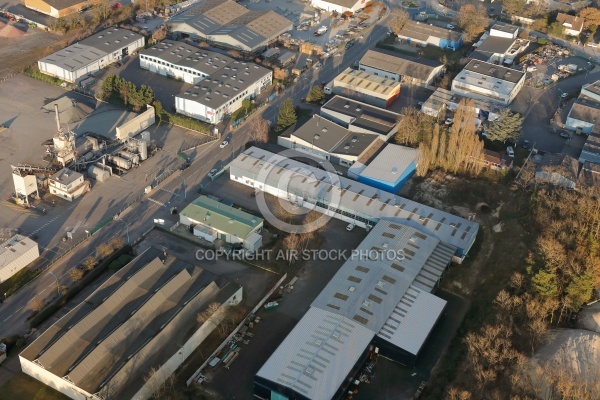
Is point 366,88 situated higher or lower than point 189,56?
higher

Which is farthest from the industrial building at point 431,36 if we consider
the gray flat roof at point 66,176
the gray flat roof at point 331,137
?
the gray flat roof at point 66,176

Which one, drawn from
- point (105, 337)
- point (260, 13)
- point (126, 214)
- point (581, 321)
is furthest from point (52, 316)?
point (260, 13)

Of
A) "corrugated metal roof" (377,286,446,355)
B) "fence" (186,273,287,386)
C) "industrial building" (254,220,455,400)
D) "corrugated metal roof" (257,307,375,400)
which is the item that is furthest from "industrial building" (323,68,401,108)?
"corrugated metal roof" (257,307,375,400)

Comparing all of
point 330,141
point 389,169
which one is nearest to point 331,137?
point 330,141

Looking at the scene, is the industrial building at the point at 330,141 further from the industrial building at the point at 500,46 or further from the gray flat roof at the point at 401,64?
the industrial building at the point at 500,46

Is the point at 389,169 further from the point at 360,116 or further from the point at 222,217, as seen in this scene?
the point at 222,217

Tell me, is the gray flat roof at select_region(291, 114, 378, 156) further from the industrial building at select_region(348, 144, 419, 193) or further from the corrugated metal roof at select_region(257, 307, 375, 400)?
the corrugated metal roof at select_region(257, 307, 375, 400)

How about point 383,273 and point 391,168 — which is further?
point 391,168

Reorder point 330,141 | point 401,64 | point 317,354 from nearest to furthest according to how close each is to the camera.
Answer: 1. point 317,354
2. point 330,141
3. point 401,64
